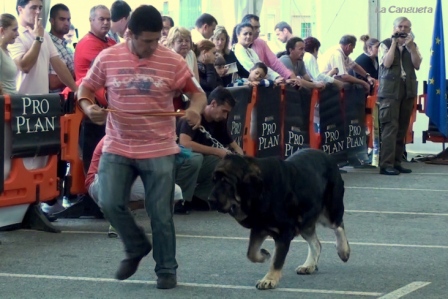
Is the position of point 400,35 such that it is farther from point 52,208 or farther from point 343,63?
point 52,208

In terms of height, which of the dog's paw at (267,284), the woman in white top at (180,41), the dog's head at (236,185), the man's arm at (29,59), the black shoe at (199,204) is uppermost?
the woman in white top at (180,41)

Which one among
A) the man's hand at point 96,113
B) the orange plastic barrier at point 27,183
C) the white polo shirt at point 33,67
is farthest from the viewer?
the white polo shirt at point 33,67

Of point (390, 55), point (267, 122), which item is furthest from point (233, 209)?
point (390, 55)

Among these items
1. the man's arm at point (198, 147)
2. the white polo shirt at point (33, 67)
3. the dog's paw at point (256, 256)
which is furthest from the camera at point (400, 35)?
the dog's paw at point (256, 256)

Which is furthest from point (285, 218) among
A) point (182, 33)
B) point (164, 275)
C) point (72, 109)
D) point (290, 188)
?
point (182, 33)

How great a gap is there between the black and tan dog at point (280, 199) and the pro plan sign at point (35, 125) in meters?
2.62

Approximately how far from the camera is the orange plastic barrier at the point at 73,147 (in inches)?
354

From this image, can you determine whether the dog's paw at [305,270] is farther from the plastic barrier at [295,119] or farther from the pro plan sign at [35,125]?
the plastic barrier at [295,119]

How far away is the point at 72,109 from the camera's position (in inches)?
356

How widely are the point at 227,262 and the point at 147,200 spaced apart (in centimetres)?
126

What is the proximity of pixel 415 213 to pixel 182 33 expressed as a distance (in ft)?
9.98

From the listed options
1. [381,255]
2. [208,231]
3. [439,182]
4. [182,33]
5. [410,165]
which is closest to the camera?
[381,255]

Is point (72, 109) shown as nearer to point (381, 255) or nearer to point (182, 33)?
point (182, 33)

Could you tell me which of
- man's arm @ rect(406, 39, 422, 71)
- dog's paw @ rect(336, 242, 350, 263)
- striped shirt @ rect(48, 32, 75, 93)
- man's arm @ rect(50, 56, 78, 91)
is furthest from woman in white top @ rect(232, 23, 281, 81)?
dog's paw @ rect(336, 242, 350, 263)
